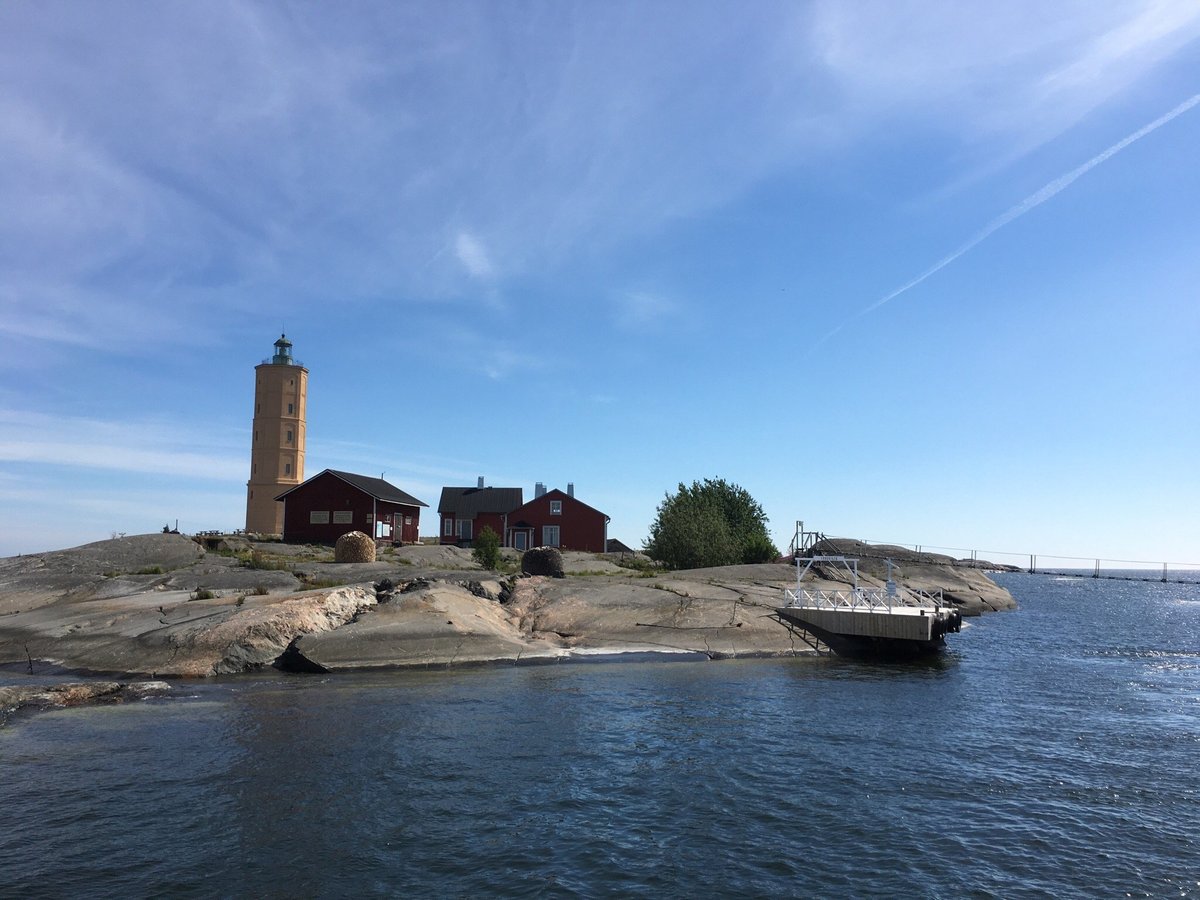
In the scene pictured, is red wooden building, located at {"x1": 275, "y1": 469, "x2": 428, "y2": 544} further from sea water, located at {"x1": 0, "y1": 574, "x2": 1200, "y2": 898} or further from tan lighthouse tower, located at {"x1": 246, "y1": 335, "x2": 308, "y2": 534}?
sea water, located at {"x1": 0, "y1": 574, "x2": 1200, "y2": 898}

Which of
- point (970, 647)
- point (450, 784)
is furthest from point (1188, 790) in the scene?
point (970, 647)

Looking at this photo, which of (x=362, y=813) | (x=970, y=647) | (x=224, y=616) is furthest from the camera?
(x=970, y=647)

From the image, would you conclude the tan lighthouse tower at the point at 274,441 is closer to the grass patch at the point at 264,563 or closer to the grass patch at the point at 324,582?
the grass patch at the point at 264,563

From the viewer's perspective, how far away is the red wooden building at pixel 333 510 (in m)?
62.8

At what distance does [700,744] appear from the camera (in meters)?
18.0

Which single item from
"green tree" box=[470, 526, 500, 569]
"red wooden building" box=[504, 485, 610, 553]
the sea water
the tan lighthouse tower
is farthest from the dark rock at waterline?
the tan lighthouse tower

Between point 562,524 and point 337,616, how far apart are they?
44.6 m

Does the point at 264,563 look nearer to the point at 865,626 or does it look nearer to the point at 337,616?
the point at 337,616

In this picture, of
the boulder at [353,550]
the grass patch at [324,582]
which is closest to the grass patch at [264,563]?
the boulder at [353,550]

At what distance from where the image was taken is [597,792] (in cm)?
1462

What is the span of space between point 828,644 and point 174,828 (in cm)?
2709

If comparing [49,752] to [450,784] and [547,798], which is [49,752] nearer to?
[450,784]

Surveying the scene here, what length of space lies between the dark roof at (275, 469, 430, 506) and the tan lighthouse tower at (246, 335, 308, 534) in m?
15.0

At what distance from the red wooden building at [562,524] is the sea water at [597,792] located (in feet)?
159
